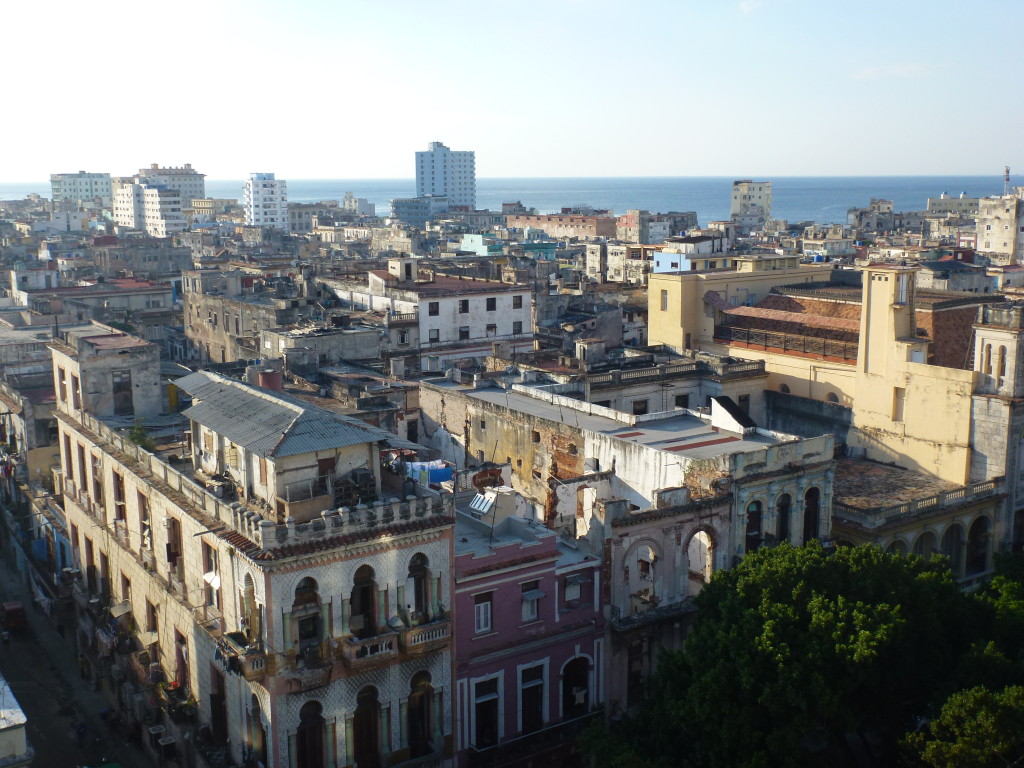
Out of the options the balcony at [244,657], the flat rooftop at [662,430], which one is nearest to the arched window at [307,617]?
the balcony at [244,657]

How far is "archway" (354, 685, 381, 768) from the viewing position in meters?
30.3

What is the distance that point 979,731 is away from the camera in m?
25.5

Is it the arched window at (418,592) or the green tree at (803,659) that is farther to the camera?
the arched window at (418,592)

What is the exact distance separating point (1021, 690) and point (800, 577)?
6.27 metres

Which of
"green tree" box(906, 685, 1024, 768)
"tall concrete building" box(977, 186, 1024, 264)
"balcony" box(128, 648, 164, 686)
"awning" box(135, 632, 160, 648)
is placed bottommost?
"balcony" box(128, 648, 164, 686)

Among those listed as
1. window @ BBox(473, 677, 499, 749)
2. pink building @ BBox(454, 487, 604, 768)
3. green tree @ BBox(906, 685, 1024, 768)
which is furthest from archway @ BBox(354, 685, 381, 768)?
green tree @ BBox(906, 685, 1024, 768)

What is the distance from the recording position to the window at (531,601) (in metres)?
32.8

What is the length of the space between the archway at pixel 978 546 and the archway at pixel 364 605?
2775 centimetres

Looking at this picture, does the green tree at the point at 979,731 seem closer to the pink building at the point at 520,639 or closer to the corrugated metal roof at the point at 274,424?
the pink building at the point at 520,639

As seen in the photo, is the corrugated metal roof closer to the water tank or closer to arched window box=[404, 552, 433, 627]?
arched window box=[404, 552, 433, 627]

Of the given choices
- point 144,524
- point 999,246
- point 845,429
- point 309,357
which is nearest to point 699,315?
point 845,429

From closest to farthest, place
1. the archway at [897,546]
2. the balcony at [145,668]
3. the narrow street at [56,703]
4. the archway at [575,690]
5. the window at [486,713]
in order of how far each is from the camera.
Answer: the window at [486,713] < the archway at [575,690] < the balcony at [145,668] < the narrow street at [56,703] < the archway at [897,546]

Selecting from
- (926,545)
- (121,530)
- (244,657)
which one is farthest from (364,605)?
(926,545)

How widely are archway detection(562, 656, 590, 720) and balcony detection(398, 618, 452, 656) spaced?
5.54m
